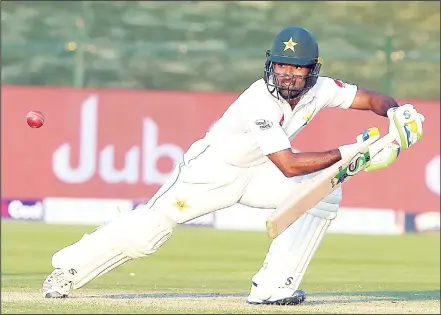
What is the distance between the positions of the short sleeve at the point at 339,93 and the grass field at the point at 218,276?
3.62ft

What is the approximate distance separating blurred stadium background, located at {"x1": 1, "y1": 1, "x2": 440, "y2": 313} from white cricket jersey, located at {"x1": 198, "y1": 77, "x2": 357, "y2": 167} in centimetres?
448

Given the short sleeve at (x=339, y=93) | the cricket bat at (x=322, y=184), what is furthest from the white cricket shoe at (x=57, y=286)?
the short sleeve at (x=339, y=93)

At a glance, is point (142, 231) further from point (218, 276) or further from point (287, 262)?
point (218, 276)

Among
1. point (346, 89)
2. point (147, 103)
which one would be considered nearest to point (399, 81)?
point (147, 103)

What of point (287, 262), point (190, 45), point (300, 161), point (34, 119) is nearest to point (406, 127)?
point (300, 161)

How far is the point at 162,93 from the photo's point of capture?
45.6 ft

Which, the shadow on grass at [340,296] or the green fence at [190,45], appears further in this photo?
the green fence at [190,45]

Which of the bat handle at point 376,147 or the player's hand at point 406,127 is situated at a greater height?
the player's hand at point 406,127

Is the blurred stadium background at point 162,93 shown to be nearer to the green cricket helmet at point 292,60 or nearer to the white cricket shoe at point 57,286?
the white cricket shoe at point 57,286

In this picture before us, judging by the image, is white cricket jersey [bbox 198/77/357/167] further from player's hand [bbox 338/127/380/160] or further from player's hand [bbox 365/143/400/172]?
player's hand [bbox 365/143/400/172]

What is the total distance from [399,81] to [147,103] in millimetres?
3181

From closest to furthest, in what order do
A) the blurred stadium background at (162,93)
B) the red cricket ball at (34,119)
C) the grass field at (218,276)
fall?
1. the grass field at (218,276)
2. the red cricket ball at (34,119)
3. the blurred stadium background at (162,93)

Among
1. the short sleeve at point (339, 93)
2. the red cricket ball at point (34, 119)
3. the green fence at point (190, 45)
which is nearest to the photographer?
the short sleeve at point (339, 93)

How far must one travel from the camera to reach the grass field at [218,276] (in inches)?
251
